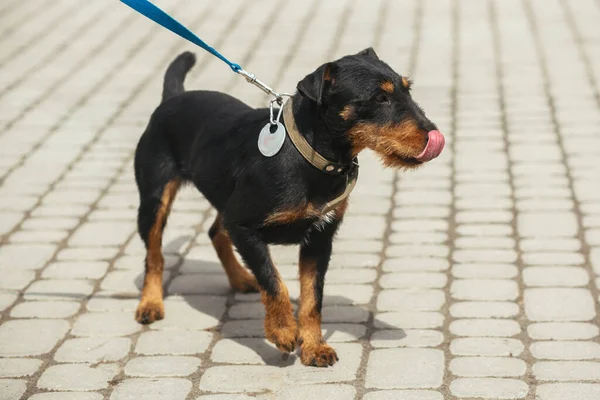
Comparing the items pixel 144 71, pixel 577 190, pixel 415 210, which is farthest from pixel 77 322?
pixel 144 71

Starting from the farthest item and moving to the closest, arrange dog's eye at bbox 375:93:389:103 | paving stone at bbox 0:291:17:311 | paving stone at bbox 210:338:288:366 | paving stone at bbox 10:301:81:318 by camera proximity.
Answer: paving stone at bbox 0:291:17:311, paving stone at bbox 10:301:81:318, paving stone at bbox 210:338:288:366, dog's eye at bbox 375:93:389:103

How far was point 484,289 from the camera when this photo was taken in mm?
5984

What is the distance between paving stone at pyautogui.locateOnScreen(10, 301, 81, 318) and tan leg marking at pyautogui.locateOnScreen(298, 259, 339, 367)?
4.67 ft

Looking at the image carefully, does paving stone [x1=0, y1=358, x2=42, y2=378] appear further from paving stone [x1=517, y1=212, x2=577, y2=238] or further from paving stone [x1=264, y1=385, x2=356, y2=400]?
paving stone [x1=517, y1=212, x2=577, y2=238]

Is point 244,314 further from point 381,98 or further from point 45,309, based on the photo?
point 381,98

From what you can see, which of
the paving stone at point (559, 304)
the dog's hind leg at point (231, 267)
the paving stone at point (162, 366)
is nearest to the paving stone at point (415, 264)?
the paving stone at point (559, 304)

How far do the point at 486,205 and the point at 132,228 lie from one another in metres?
2.44

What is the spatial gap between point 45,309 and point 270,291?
152 cm

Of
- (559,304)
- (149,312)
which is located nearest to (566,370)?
(559,304)

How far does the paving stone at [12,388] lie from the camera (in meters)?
4.87

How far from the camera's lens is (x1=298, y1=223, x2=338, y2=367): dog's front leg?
5145 millimetres

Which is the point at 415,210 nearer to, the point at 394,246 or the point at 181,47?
the point at 394,246

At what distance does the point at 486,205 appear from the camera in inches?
290

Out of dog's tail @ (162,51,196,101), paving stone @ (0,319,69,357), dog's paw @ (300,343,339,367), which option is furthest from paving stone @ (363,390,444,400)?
dog's tail @ (162,51,196,101)
